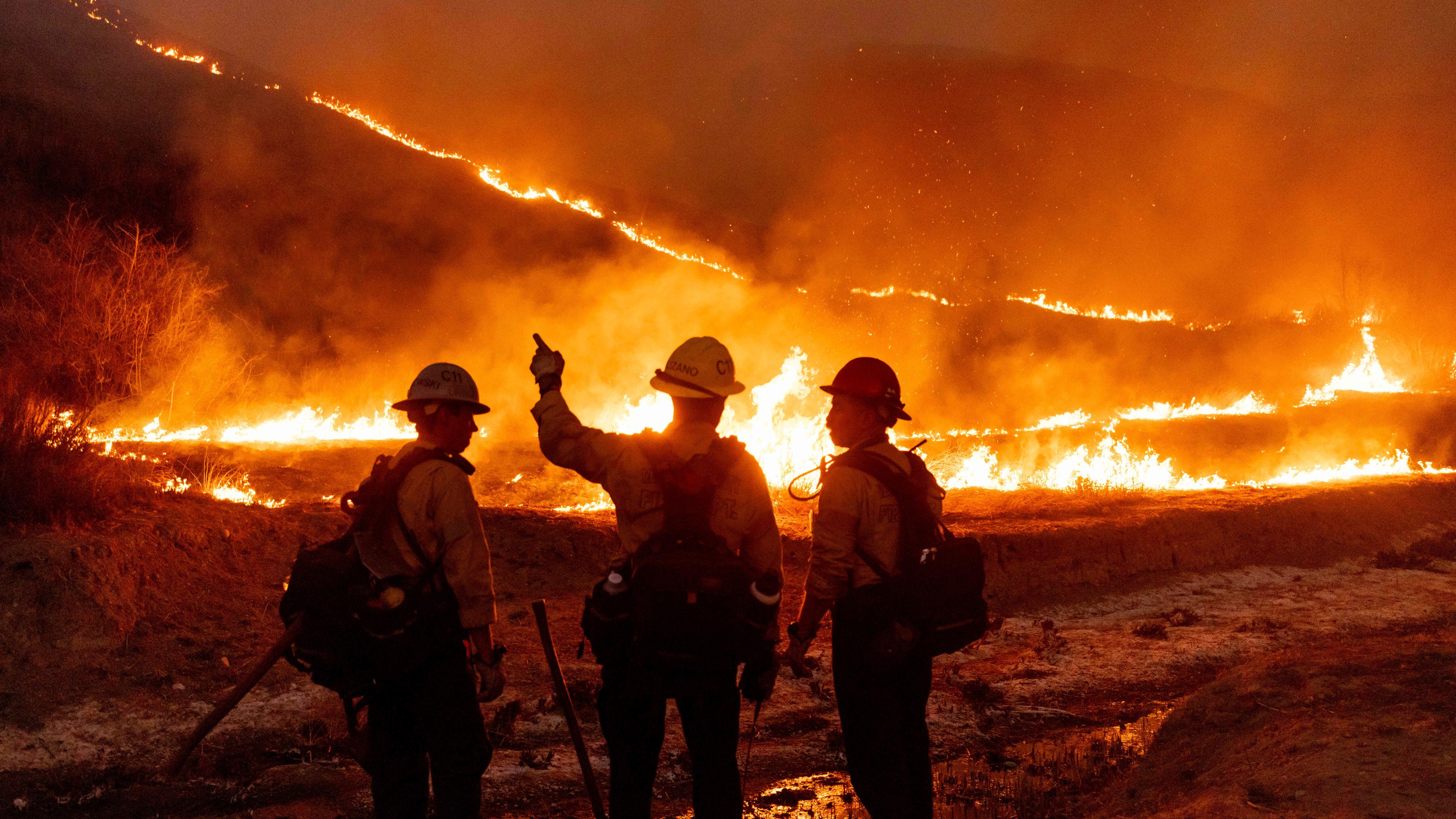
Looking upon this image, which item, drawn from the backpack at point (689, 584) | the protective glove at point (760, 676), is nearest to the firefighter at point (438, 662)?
the backpack at point (689, 584)

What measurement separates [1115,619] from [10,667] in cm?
1069

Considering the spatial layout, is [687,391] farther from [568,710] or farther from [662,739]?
[568,710]

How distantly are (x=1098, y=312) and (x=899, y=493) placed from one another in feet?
143

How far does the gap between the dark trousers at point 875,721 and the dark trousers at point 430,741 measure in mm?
1425

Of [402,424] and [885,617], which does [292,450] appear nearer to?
[402,424]

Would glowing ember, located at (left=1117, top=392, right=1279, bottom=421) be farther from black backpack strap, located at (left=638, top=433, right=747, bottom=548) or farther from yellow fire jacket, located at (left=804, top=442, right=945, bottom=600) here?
black backpack strap, located at (left=638, top=433, right=747, bottom=548)

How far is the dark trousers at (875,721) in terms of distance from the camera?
11.7 ft

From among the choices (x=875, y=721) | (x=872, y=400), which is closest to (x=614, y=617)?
(x=875, y=721)

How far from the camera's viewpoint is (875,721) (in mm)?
3559

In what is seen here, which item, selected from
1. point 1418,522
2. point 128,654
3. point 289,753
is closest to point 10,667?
point 128,654

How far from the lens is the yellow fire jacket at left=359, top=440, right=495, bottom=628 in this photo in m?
3.45

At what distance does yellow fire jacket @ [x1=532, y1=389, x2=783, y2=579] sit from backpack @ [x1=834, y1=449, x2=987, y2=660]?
400 millimetres

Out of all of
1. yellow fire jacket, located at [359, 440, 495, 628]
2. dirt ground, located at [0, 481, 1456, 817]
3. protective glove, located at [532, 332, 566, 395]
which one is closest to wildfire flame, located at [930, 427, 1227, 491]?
dirt ground, located at [0, 481, 1456, 817]

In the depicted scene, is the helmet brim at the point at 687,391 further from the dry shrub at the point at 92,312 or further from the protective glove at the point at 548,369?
the dry shrub at the point at 92,312
